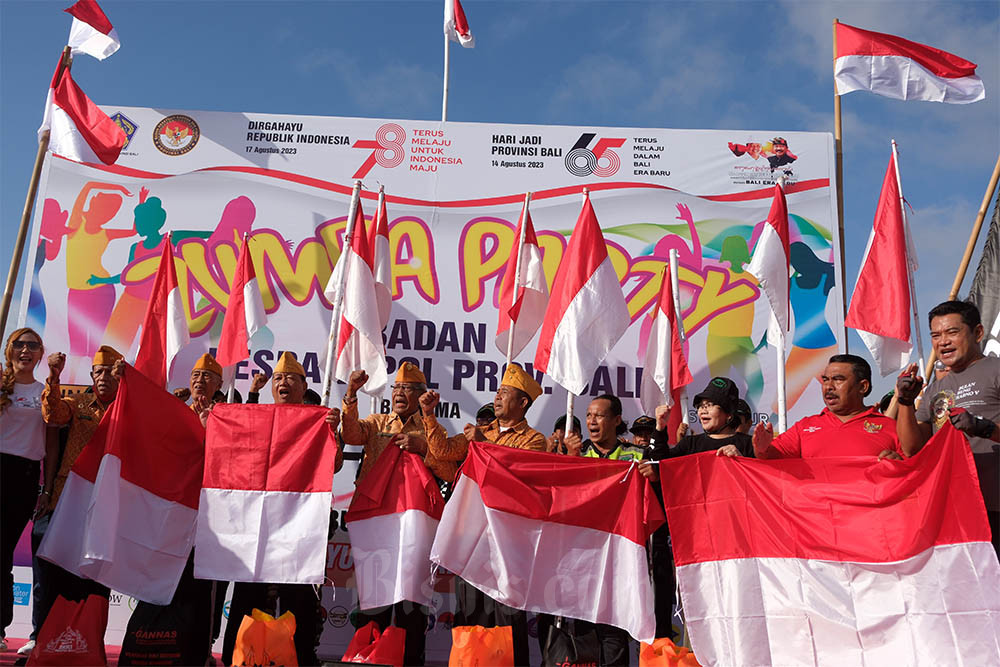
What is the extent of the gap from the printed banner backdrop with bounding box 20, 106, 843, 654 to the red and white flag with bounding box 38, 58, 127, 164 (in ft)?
2.59

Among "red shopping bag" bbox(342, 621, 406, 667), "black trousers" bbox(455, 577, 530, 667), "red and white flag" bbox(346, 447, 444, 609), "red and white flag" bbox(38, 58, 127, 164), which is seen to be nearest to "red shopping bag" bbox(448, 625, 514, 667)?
"black trousers" bbox(455, 577, 530, 667)

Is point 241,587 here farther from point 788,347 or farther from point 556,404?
point 788,347

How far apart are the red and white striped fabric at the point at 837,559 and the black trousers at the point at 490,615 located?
954 mm

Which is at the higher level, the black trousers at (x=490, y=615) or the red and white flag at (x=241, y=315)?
the red and white flag at (x=241, y=315)

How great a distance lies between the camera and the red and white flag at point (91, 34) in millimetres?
7152

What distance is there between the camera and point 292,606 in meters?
4.86

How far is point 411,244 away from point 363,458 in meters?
2.98

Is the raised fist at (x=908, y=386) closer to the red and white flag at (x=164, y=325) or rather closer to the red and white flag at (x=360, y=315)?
the red and white flag at (x=360, y=315)

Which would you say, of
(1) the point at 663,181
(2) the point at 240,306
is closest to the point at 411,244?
(2) the point at 240,306

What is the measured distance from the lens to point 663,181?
7.79 metres

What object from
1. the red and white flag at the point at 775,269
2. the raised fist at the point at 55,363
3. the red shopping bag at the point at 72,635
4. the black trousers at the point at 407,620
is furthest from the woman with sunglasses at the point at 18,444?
the red and white flag at the point at 775,269

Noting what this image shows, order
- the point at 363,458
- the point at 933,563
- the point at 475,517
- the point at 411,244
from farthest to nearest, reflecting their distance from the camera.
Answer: the point at 411,244
the point at 363,458
the point at 475,517
the point at 933,563

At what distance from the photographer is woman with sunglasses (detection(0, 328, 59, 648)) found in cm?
495

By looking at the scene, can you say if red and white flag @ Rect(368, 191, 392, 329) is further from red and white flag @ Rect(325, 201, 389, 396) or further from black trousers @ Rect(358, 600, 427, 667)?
black trousers @ Rect(358, 600, 427, 667)
